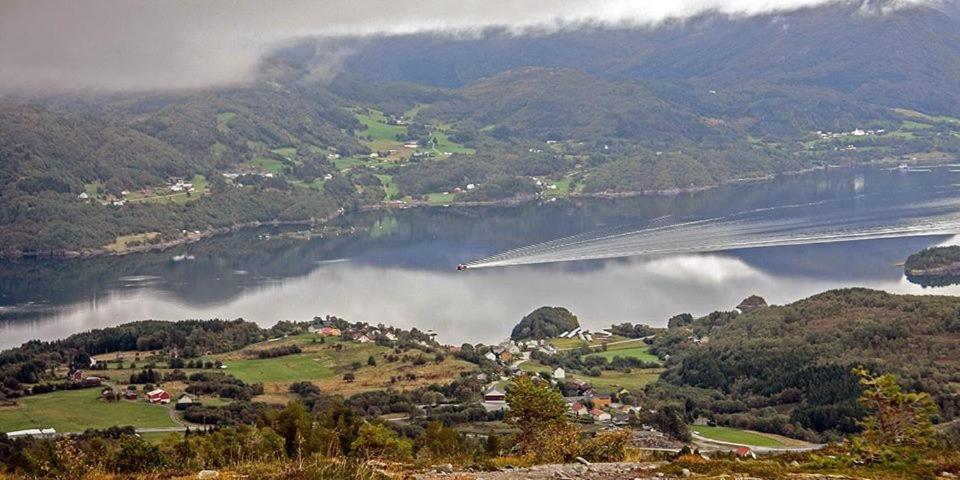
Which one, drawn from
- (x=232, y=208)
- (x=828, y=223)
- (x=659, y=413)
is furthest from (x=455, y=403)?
(x=232, y=208)

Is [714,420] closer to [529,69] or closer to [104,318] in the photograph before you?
[104,318]

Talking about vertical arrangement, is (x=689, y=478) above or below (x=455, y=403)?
above

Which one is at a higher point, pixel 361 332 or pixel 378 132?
pixel 378 132

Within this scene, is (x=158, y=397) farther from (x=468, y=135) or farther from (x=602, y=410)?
(x=468, y=135)

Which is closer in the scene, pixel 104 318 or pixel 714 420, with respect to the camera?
pixel 714 420

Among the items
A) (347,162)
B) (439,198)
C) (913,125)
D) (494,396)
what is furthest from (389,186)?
(494,396)

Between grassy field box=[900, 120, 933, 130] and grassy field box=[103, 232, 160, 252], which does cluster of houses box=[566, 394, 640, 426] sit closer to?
grassy field box=[103, 232, 160, 252]

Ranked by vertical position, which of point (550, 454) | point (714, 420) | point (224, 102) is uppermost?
point (224, 102)
